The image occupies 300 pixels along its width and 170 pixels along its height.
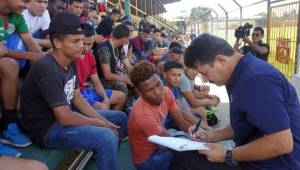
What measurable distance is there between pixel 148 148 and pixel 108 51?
7.59ft

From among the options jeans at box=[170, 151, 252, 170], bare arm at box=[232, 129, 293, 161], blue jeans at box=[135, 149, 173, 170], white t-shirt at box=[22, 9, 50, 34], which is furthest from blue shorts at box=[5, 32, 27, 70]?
bare arm at box=[232, 129, 293, 161]

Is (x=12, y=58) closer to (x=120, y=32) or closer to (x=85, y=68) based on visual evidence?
(x=85, y=68)

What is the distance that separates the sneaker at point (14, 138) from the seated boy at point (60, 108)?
0.22 feet

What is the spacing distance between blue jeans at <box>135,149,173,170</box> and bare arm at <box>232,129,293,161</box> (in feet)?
2.72

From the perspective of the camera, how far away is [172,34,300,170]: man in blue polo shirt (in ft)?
6.07

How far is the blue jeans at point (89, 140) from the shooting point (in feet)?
8.34

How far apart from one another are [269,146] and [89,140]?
4.16 ft

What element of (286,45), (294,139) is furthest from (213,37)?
(286,45)

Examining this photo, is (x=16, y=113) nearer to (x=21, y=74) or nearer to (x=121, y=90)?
(x=21, y=74)

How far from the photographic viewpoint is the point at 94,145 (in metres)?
2.54

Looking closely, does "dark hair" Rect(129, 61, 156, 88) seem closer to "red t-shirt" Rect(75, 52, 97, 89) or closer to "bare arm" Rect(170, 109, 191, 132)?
"bare arm" Rect(170, 109, 191, 132)

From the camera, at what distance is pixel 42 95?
2.53 metres

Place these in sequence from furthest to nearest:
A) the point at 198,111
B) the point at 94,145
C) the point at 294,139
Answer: the point at 198,111 → the point at 94,145 → the point at 294,139

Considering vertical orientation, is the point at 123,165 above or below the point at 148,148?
below
